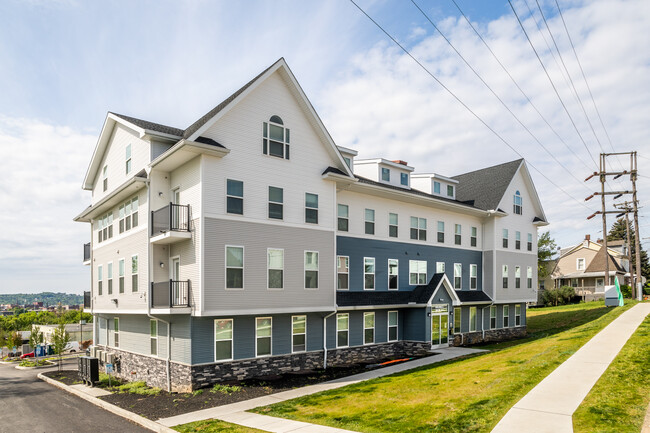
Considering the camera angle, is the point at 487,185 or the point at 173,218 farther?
the point at 487,185

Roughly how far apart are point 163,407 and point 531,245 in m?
29.2

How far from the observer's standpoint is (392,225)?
2656 centimetres

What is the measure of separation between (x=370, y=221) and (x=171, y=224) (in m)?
11.3

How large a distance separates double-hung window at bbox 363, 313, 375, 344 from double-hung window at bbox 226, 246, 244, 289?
850 cm

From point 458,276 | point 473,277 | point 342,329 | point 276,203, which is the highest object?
point 276,203

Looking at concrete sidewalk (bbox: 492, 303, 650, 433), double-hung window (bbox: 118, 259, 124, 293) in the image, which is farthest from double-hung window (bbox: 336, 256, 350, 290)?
concrete sidewalk (bbox: 492, 303, 650, 433)

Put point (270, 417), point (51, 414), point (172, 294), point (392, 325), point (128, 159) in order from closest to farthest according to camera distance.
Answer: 1. point (270, 417)
2. point (51, 414)
3. point (172, 294)
4. point (128, 159)
5. point (392, 325)

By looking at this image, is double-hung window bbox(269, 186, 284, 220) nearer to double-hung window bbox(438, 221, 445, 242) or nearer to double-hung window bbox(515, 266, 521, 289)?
double-hung window bbox(438, 221, 445, 242)

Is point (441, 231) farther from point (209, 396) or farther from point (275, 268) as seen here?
point (209, 396)

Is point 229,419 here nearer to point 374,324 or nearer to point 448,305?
point 374,324

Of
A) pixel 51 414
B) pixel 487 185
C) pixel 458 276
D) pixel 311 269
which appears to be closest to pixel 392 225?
pixel 458 276

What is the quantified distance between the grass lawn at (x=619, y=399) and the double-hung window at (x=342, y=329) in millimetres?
11942

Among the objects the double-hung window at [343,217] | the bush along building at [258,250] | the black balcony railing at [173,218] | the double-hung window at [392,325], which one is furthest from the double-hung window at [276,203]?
the double-hung window at [392,325]

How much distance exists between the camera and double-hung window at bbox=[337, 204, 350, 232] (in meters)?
23.8
